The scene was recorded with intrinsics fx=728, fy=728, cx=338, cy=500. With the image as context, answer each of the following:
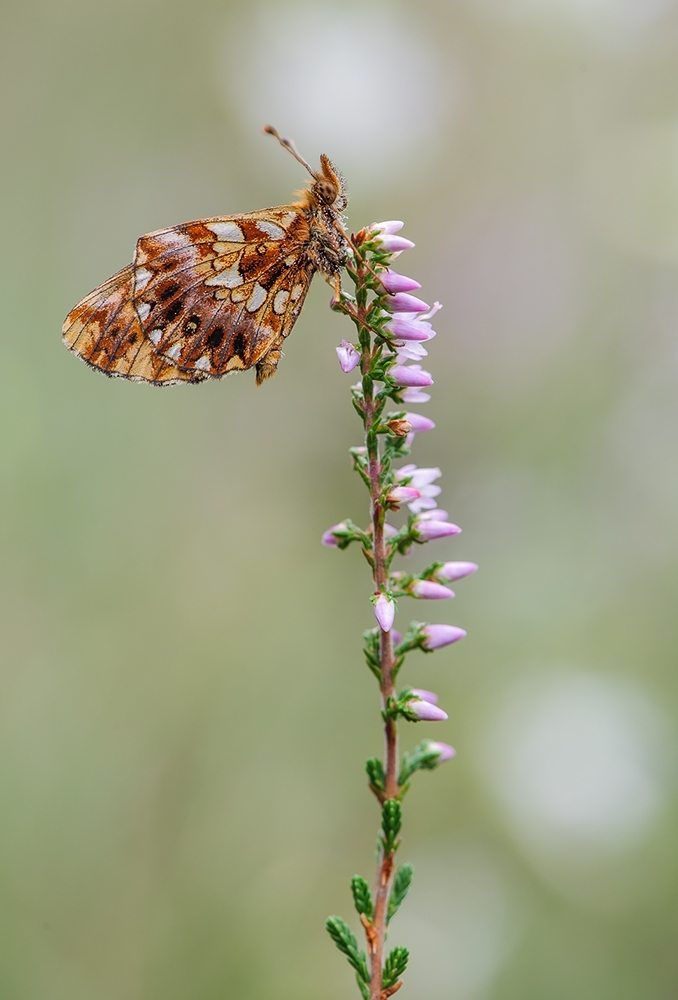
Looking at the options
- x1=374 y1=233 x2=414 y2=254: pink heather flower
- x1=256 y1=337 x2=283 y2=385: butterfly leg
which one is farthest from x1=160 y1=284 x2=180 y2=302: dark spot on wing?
x1=374 y1=233 x2=414 y2=254: pink heather flower

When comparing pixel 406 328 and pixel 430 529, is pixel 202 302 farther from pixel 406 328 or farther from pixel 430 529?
pixel 430 529

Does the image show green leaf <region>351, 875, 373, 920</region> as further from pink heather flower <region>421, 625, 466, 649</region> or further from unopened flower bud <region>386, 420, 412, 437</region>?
unopened flower bud <region>386, 420, 412, 437</region>

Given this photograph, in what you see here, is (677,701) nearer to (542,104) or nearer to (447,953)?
(447,953)

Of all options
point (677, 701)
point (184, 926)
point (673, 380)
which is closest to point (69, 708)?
point (184, 926)

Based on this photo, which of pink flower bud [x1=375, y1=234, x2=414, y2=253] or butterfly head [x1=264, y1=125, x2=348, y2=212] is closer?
pink flower bud [x1=375, y1=234, x2=414, y2=253]

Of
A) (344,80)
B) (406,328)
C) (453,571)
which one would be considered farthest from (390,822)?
(344,80)

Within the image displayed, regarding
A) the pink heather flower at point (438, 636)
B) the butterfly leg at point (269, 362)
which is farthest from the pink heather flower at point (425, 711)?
the butterfly leg at point (269, 362)
